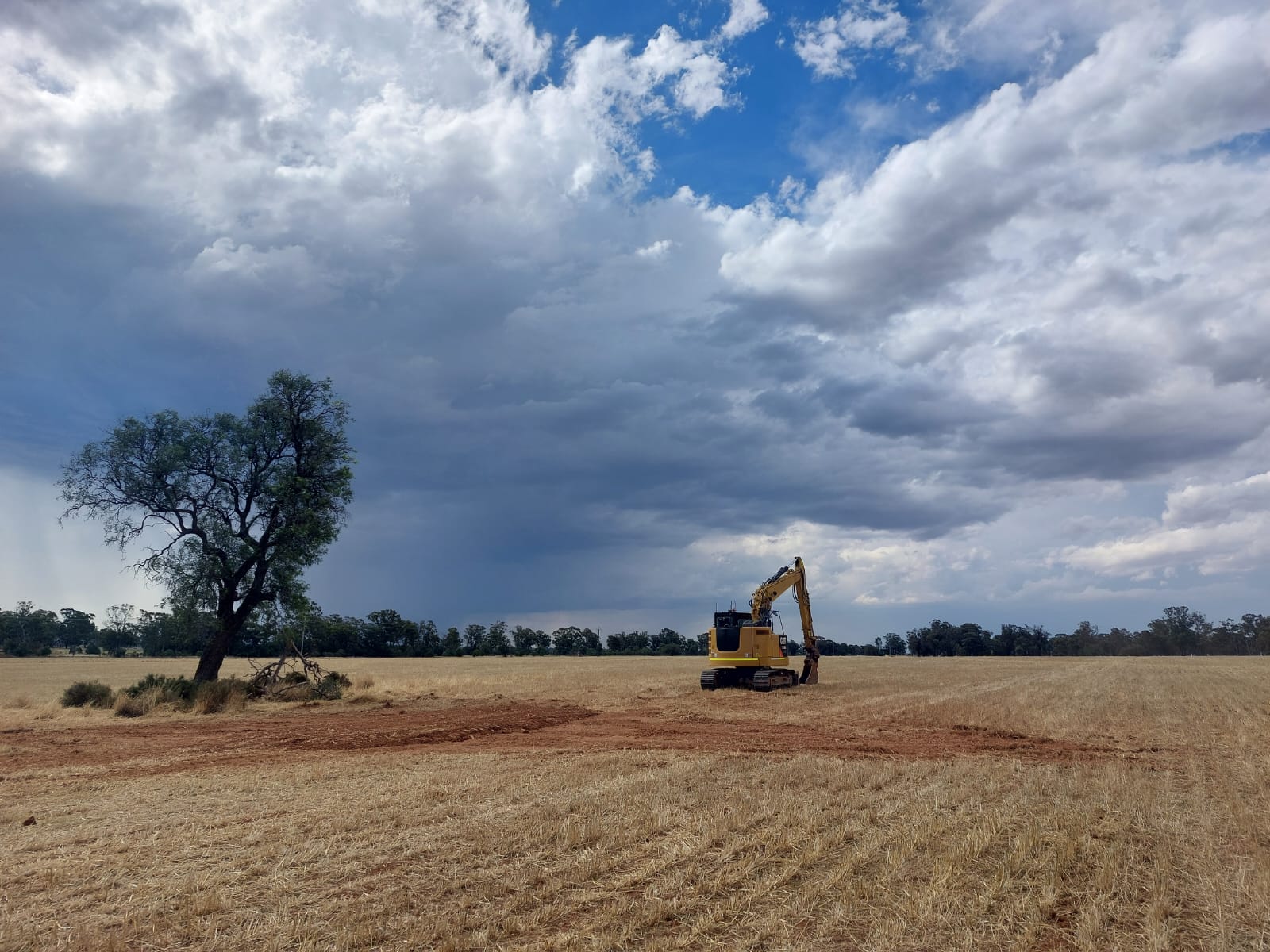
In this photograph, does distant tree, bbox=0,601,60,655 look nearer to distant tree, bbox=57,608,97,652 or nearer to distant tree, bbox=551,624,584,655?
distant tree, bbox=57,608,97,652

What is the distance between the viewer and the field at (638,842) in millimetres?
6234

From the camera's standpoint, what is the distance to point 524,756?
15172mm

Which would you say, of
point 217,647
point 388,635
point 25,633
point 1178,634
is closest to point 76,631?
point 25,633

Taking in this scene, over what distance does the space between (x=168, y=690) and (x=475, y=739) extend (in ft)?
45.1

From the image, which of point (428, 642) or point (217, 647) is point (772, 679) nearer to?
point (217, 647)

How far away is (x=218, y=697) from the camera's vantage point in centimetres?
2673

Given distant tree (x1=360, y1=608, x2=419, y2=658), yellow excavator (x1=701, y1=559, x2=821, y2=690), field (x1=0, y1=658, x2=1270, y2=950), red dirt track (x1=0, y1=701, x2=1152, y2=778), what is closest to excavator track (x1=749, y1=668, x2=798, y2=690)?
yellow excavator (x1=701, y1=559, x2=821, y2=690)

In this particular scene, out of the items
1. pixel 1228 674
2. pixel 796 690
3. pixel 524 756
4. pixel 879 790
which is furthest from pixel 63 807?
pixel 1228 674

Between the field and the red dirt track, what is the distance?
0.15 metres

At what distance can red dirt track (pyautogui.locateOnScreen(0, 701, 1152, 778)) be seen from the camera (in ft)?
51.6

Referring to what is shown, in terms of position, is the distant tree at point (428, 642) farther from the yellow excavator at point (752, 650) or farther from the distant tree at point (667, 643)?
the yellow excavator at point (752, 650)

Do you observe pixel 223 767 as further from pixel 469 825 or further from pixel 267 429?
pixel 267 429

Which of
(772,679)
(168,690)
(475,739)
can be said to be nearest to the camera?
(475,739)

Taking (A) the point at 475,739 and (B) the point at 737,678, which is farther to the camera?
(B) the point at 737,678
